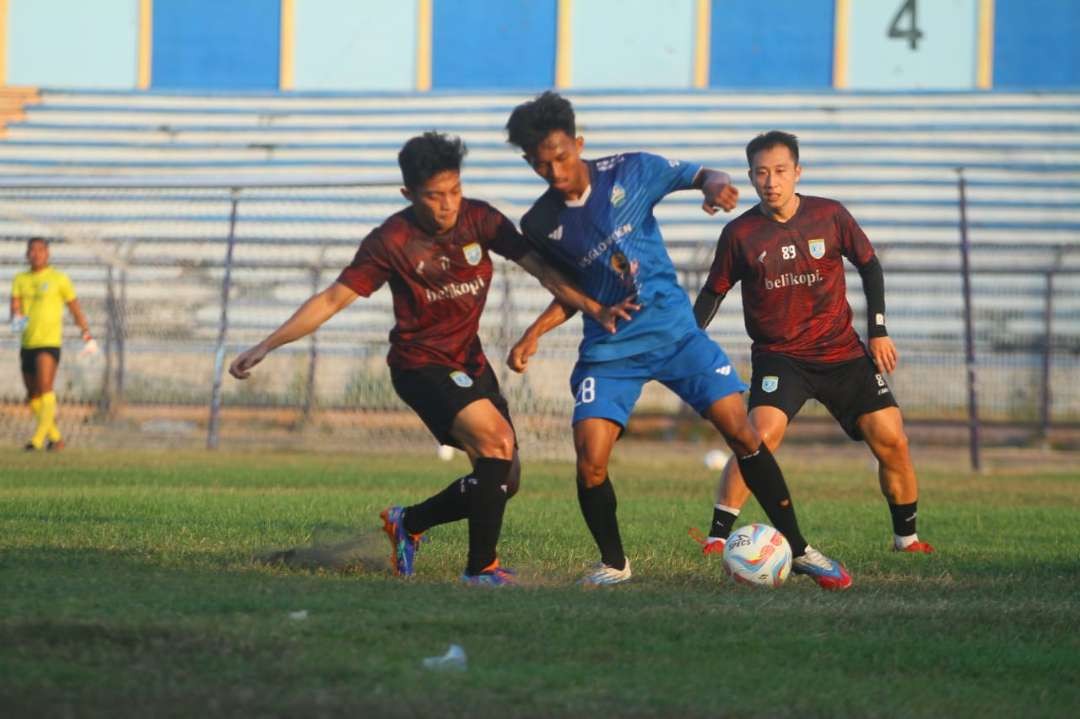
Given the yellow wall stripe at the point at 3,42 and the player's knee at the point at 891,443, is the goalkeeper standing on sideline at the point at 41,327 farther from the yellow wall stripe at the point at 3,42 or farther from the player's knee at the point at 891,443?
the yellow wall stripe at the point at 3,42

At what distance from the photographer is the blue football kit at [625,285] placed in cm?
686

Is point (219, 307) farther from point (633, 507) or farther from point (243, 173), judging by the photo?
point (633, 507)

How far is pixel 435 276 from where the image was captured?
6.91 metres

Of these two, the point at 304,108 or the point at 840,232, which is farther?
the point at 304,108

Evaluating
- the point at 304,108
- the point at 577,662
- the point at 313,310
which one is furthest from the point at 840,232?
the point at 304,108

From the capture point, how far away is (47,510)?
9.48m

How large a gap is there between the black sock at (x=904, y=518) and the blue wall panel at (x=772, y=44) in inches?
688

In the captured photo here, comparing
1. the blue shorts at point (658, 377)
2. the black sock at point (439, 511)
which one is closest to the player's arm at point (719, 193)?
the blue shorts at point (658, 377)

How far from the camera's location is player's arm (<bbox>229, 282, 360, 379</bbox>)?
21.6 feet

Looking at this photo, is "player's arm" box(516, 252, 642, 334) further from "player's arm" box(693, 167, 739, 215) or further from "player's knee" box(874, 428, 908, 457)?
"player's knee" box(874, 428, 908, 457)

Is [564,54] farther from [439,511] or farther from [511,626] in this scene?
[511,626]

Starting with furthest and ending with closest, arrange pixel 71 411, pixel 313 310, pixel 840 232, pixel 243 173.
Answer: pixel 243 173 → pixel 71 411 → pixel 840 232 → pixel 313 310

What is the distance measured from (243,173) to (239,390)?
633cm

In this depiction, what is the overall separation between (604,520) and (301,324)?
59.1 inches
